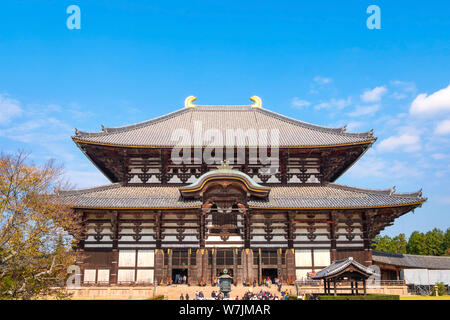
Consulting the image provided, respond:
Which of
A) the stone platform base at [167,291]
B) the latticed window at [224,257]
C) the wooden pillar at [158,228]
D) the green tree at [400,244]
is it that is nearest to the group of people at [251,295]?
the stone platform base at [167,291]

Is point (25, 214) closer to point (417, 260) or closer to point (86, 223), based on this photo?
point (86, 223)

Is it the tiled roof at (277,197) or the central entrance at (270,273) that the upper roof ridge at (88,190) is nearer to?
the tiled roof at (277,197)

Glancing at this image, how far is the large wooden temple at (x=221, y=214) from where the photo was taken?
30625 mm

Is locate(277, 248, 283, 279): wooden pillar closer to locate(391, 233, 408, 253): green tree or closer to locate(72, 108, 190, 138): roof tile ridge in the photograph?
locate(72, 108, 190, 138): roof tile ridge

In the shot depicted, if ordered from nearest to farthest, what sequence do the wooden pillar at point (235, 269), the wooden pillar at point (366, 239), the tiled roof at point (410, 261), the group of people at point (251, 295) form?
the group of people at point (251, 295), the wooden pillar at point (235, 269), the wooden pillar at point (366, 239), the tiled roof at point (410, 261)

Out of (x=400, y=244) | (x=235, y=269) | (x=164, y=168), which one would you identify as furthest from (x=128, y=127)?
(x=400, y=244)

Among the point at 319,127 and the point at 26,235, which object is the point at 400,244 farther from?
the point at 26,235

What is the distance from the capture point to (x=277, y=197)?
1271 inches

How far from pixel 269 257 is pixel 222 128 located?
1400 cm

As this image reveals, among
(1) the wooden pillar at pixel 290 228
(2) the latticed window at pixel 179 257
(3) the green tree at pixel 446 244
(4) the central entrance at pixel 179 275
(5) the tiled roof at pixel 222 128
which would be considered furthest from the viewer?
(3) the green tree at pixel 446 244

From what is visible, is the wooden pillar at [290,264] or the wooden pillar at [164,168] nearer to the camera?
the wooden pillar at [290,264]

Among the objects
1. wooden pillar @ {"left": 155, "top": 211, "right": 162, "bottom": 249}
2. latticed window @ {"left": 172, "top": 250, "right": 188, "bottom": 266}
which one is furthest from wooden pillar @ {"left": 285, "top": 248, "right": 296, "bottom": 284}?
wooden pillar @ {"left": 155, "top": 211, "right": 162, "bottom": 249}

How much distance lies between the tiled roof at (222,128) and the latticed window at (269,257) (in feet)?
30.7

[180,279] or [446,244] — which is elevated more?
[446,244]
